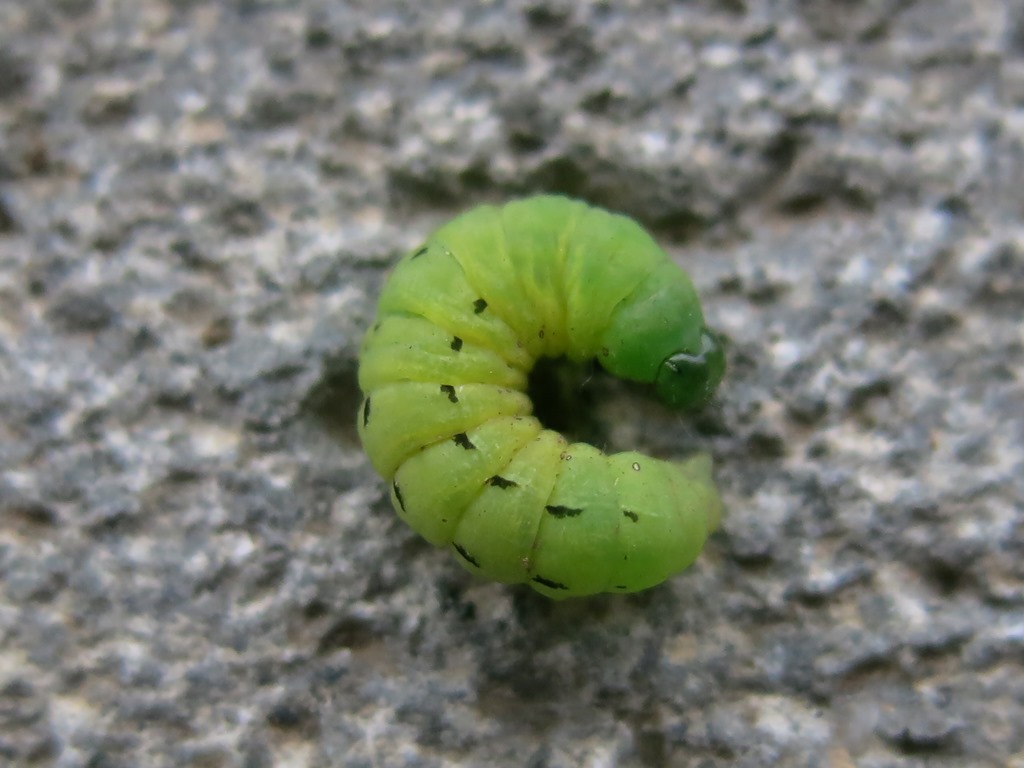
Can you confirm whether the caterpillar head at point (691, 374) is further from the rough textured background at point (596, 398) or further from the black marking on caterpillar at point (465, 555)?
the black marking on caterpillar at point (465, 555)

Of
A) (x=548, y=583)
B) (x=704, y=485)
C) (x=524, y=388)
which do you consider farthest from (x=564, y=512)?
(x=704, y=485)

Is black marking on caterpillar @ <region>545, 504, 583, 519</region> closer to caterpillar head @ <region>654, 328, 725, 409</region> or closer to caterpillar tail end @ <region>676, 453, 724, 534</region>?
caterpillar tail end @ <region>676, 453, 724, 534</region>

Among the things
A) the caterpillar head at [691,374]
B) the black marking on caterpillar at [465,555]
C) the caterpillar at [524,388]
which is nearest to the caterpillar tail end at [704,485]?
the caterpillar at [524,388]

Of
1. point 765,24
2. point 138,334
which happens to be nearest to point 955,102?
point 765,24

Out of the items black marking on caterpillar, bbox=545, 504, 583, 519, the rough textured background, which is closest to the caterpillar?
black marking on caterpillar, bbox=545, 504, 583, 519

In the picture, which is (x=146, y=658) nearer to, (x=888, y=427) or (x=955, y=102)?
(x=888, y=427)

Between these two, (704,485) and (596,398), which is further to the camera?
(596,398)

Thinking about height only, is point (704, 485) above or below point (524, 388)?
below

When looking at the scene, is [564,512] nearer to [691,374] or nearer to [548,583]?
[548,583]
